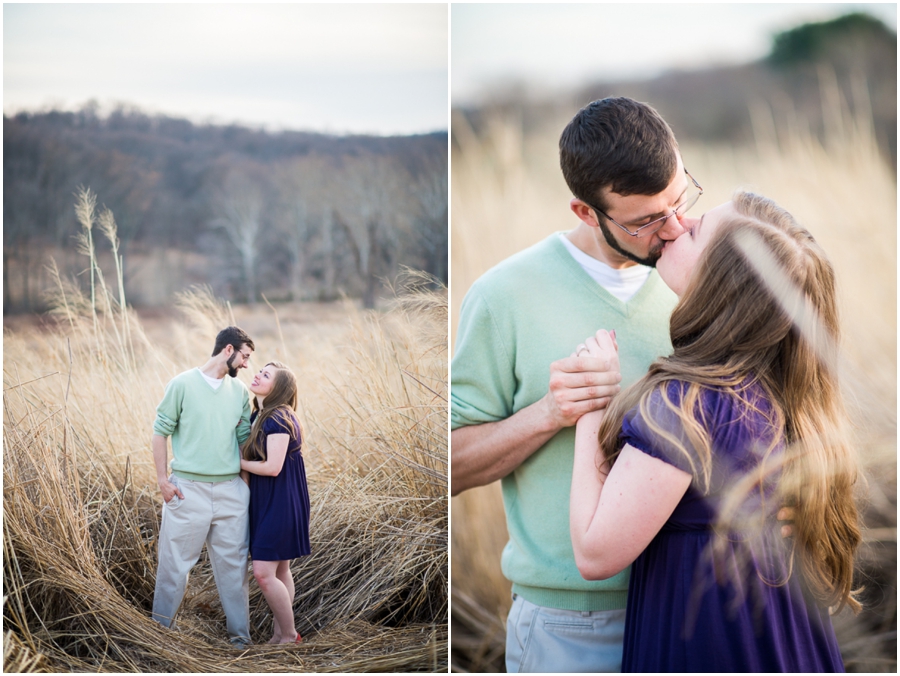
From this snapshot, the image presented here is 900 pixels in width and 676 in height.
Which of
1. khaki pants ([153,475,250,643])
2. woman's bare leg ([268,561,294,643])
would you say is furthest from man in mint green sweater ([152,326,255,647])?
woman's bare leg ([268,561,294,643])

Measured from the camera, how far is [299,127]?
2.52 metres

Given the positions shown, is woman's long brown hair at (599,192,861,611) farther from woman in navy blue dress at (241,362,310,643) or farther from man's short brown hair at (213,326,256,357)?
man's short brown hair at (213,326,256,357)

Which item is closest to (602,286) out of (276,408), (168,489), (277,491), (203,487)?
(276,408)

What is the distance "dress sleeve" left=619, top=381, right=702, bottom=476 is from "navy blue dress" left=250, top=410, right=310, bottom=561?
123cm

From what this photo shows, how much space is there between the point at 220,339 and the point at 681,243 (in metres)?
1.48

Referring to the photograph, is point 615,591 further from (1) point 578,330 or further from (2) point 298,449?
(2) point 298,449

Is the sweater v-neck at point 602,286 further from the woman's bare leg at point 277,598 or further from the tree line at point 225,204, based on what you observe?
the woman's bare leg at point 277,598

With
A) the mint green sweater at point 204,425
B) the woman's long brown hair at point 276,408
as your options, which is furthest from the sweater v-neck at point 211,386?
the woman's long brown hair at point 276,408

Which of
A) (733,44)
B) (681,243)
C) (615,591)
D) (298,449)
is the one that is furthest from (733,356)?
(733,44)

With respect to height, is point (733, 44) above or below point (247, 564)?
above

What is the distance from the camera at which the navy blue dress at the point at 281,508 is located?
2322 mm

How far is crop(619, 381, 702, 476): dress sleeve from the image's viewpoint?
1.48 metres

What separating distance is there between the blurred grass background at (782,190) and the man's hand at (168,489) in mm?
1311

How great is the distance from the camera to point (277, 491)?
2.34 metres
